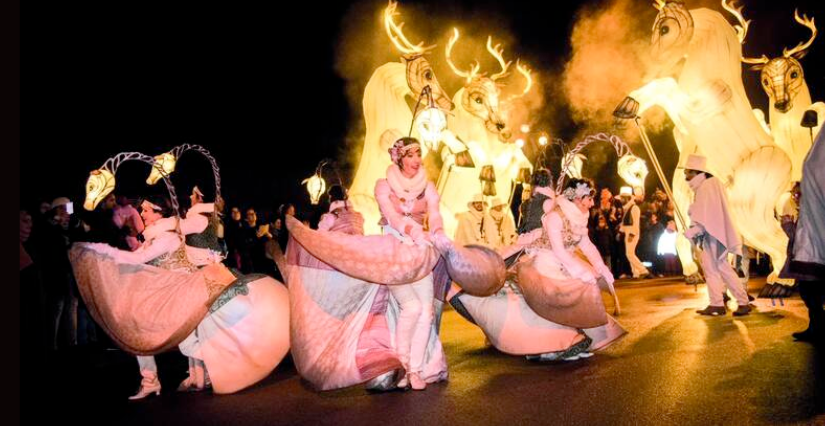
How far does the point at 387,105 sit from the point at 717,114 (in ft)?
17.0

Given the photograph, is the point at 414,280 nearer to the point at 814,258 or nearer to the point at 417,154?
the point at 417,154

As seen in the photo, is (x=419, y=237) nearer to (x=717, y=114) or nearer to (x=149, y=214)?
(x=149, y=214)

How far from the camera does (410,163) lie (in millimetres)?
5160

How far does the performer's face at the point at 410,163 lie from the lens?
5160 mm

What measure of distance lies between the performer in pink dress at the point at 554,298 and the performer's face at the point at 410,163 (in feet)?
4.12

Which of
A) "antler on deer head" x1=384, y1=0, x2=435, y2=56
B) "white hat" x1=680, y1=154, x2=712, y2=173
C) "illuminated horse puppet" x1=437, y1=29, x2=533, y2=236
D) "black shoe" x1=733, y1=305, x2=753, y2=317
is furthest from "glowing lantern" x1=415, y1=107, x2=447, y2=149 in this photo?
"black shoe" x1=733, y1=305, x2=753, y2=317

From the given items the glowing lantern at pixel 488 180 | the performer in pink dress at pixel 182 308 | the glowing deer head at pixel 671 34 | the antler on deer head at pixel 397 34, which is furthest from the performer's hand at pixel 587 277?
the glowing lantern at pixel 488 180

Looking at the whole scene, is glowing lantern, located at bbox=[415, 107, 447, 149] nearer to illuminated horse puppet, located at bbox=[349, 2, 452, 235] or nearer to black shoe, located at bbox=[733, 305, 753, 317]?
illuminated horse puppet, located at bbox=[349, 2, 452, 235]

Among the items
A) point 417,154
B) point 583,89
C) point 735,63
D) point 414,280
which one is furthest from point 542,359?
point 583,89

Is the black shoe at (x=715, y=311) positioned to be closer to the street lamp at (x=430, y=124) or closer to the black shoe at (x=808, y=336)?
the black shoe at (x=808, y=336)

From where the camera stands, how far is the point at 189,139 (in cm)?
1634

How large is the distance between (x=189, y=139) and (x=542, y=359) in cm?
1258

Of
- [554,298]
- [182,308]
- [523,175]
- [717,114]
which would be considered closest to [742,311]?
[717,114]

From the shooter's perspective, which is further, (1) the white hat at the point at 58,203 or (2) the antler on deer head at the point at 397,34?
(2) the antler on deer head at the point at 397,34
